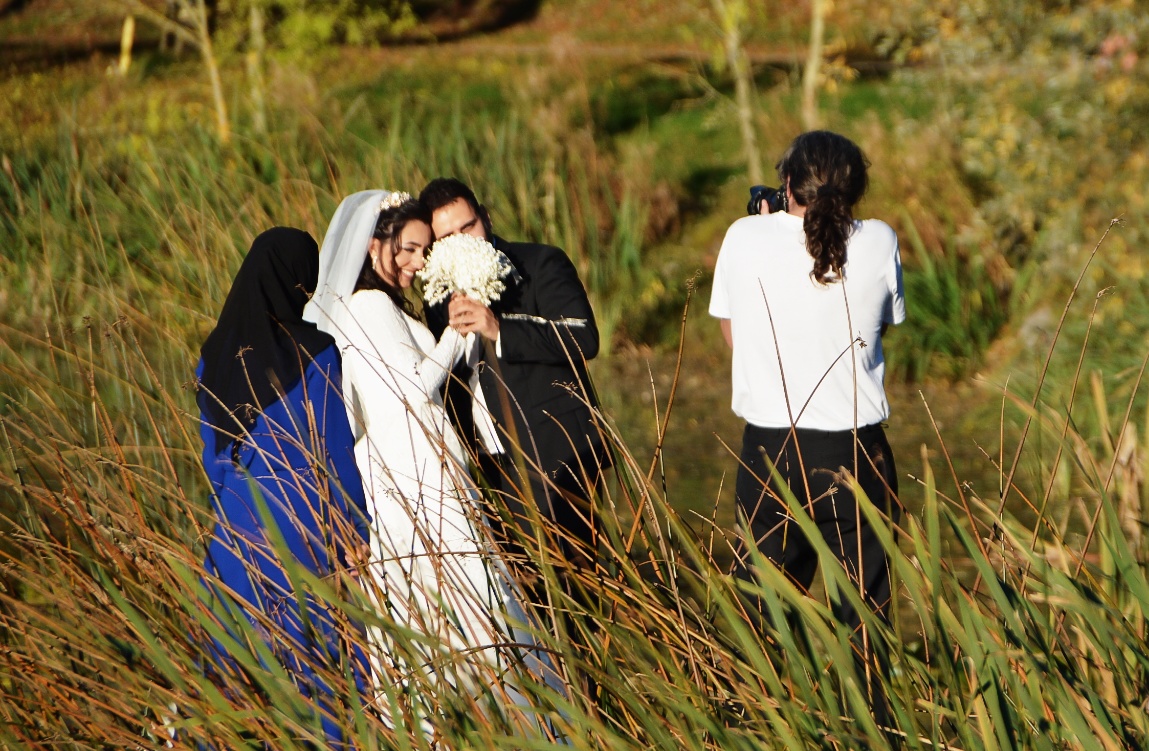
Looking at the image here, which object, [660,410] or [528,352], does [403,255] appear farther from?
[660,410]

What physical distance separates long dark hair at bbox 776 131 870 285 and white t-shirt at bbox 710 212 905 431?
0.05m

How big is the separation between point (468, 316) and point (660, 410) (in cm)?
467

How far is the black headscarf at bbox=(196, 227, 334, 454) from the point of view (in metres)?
2.79

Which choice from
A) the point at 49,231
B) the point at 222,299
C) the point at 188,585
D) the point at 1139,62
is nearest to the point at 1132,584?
the point at 188,585

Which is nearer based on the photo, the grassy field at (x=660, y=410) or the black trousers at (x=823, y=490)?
the grassy field at (x=660, y=410)

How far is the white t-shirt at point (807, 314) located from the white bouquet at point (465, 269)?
0.60m

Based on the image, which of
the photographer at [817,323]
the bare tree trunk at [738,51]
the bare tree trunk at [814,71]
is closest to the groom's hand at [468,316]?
the photographer at [817,323]

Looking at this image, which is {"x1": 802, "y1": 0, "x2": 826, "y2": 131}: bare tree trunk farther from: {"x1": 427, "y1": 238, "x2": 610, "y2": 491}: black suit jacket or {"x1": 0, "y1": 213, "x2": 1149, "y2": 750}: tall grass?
{"x1": 0, "y1": 213, "x2": 1149, "y2": 750}: tall grass

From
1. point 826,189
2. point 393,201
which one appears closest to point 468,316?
point 393,201

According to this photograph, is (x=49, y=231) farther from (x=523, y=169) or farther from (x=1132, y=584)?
(x=1132, y=584)

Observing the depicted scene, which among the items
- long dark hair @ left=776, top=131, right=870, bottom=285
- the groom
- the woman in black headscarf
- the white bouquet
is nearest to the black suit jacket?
the groom

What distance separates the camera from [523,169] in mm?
8906

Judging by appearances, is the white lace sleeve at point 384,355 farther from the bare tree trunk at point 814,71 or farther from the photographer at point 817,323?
the bare tree trunk at point 814,71

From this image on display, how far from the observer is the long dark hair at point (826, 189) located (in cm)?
284
